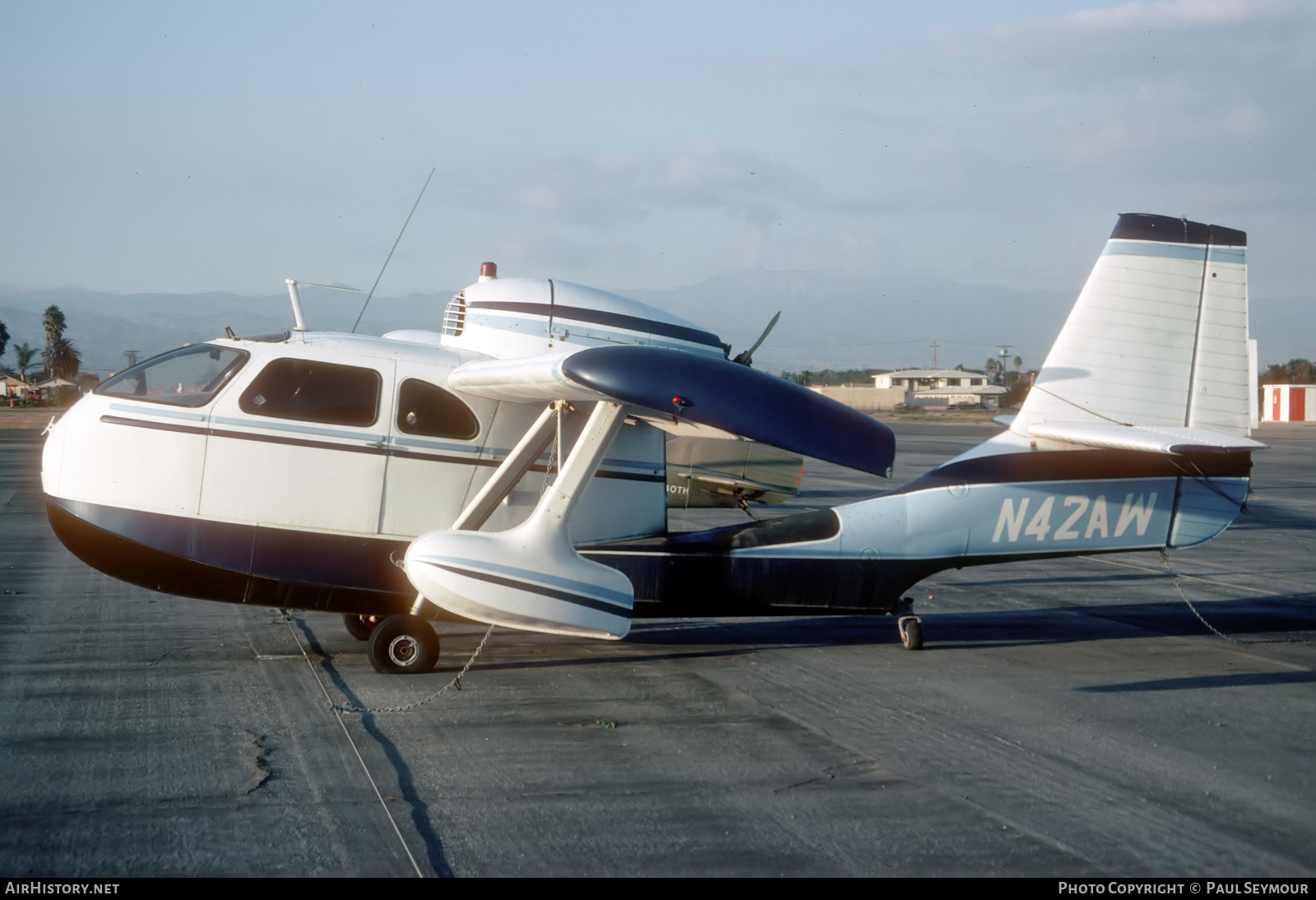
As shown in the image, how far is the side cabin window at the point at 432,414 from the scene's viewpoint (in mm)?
8117

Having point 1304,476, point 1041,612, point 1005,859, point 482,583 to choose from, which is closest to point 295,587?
point 482,583

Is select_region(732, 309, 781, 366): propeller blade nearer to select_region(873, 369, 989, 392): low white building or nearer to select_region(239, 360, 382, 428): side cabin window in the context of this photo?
select_region(239, 360, 382, 428): side cabin window

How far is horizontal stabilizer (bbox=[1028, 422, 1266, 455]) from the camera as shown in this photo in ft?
25.5

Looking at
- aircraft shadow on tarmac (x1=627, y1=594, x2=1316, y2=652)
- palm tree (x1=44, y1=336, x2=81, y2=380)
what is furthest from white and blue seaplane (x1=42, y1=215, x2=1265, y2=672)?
palm tree (x1=44, y1=336, x2=81, y2=380)

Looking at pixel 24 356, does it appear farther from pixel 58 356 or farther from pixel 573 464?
pixel 573 464

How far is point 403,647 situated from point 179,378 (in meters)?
2.62

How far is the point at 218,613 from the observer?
410 inches

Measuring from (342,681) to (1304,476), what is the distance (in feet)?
98.8

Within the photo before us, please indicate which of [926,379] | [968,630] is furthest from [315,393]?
[926,379]

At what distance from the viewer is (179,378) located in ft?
26.1

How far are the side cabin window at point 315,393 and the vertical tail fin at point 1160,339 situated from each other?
17.8ft

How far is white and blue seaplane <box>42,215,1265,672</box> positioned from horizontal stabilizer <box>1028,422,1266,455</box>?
0.03 m

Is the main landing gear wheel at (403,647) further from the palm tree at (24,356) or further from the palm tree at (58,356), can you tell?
the palm tree at (24,356)
